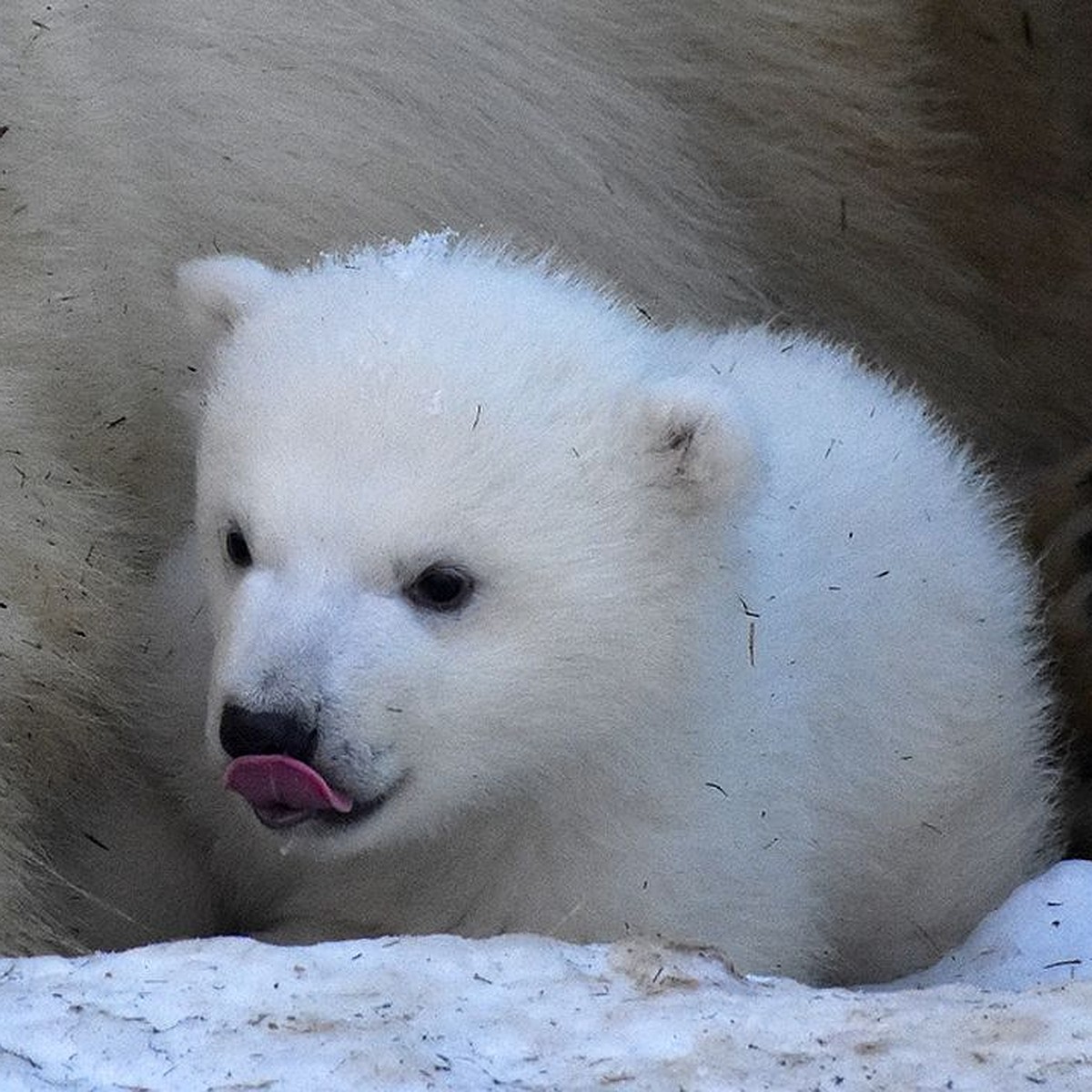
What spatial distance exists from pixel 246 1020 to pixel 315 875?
0.61 metres

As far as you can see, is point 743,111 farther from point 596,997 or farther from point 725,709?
point 596,997

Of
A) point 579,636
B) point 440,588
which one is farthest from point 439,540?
point 579,636

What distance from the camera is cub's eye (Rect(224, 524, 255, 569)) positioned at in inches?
73.6

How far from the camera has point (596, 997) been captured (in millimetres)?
1549

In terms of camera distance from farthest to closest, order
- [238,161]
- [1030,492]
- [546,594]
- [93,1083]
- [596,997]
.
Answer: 1. [1030,492]
2. [238,161]
3. [546,594]
4. [596,997]
5. [93,1083]

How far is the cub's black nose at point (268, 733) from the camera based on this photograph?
1.72m

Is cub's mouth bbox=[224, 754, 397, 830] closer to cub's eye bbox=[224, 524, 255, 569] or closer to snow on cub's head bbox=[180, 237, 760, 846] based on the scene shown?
snow on cub's head bbox=[180, 237, 760, 846]

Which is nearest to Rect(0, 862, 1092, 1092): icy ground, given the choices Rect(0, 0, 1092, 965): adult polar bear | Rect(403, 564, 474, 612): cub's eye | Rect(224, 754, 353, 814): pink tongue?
Rect(224, 754, 353, 814): pink tongue

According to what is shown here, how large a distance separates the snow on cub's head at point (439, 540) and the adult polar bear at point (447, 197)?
0.17 metres

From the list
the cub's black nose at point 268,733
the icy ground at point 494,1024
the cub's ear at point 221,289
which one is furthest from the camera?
the cub's ear at point 221,289

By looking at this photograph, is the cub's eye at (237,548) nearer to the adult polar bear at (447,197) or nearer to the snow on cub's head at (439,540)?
the snow on cub's head at (439,540)

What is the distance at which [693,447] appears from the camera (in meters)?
1.89

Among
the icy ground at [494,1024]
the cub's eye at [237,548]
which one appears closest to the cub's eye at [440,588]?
the cub's eye at [237,548]

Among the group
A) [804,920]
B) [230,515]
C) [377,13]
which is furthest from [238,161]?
[804,920]
